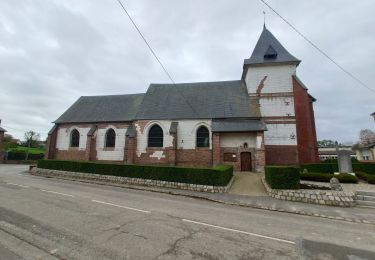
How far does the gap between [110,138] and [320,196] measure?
2117cm

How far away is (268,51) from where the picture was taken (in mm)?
23438

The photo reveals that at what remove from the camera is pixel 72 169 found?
18.8 metres

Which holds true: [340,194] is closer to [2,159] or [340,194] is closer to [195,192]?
[195,192]

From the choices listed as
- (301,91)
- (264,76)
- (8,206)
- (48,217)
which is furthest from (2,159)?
(301,91)

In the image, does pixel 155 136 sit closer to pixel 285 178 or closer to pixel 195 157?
pixel 195 157

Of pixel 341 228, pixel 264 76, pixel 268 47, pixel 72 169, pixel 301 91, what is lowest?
pixel 341 228

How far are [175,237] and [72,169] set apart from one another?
Result: 16734mm

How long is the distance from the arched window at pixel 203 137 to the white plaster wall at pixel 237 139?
1.64 metres

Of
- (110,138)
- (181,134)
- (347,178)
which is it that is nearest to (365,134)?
(347,178)

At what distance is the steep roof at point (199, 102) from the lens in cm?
2202

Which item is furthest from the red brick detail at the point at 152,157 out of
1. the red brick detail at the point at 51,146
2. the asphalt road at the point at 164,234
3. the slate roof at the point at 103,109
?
the asphalt road at the point at 164,234

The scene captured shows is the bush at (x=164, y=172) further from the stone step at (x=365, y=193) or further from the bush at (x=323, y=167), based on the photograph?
the bush at (x=323, y=167)

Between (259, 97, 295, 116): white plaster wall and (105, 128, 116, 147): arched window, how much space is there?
54.7 ft

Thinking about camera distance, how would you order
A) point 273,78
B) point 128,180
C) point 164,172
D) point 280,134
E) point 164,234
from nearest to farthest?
point 164,234 < point 164,172 < point 128,180 < point 280,134 < point 273,78
